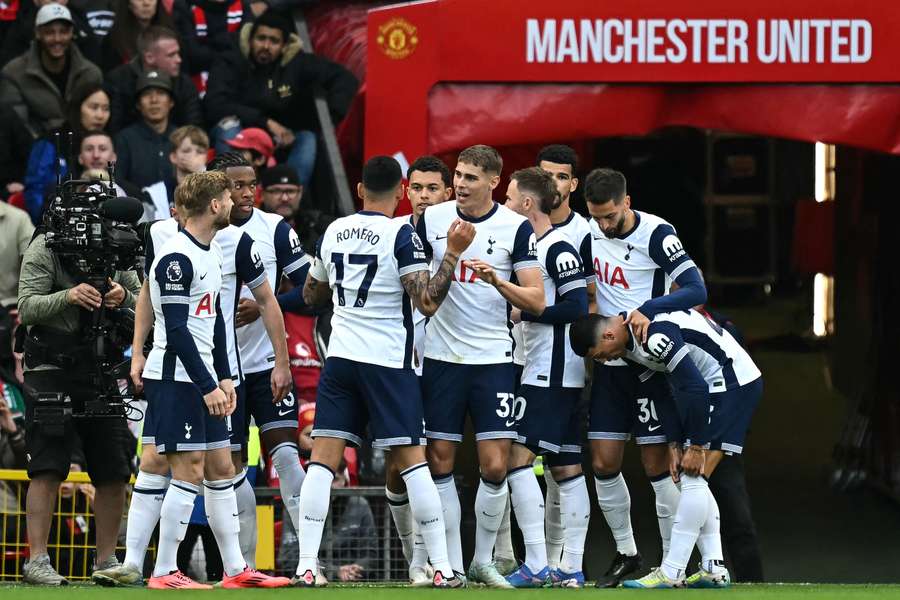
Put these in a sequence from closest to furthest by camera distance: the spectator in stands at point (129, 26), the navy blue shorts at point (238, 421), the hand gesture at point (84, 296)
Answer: the navy blue shorts at point (238, 421), the hand gesture at point (84, 296), the spectator in stands at point (129, 26)

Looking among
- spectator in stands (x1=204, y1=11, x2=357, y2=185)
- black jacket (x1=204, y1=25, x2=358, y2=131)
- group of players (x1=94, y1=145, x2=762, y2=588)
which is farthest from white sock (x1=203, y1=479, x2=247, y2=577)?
black jacket (x1=204, y1=25, x2=358, y2=131)

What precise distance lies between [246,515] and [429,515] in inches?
45.7

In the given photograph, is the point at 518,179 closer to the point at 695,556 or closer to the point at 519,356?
the point at 519,356

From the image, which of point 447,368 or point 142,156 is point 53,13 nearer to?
point 142,156

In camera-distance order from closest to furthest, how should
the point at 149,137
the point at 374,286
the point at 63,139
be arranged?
the point at 374,286
the point at 63,139
the point at 149,137

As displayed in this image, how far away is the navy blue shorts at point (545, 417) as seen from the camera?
8703 mm

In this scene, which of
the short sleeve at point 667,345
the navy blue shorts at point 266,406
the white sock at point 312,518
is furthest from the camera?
the navy blue shorts at point 266,406

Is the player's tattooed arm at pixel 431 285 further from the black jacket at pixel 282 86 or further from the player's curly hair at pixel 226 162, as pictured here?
the black jacket at pixel 282 86

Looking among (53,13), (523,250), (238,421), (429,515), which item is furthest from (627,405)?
(53,13)

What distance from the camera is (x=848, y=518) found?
1349 cm

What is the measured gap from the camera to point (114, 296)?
8.94 meters

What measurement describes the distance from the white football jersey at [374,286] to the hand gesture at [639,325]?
101cm

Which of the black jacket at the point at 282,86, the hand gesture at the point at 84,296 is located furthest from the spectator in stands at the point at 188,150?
the hand gesture at the point at 84,296

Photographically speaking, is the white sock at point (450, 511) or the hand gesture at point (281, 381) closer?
the white sock at point (450, 511)
